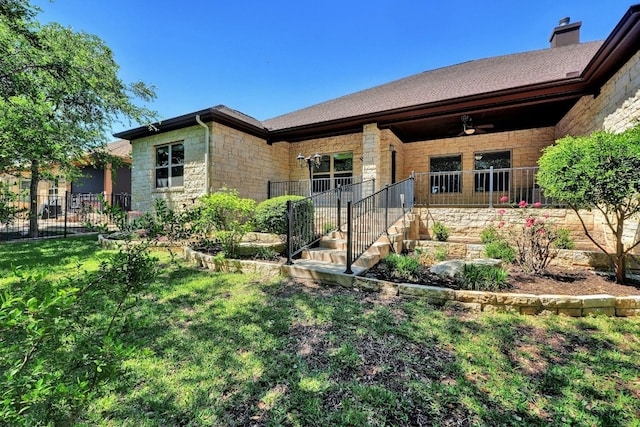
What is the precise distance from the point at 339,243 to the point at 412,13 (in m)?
7.27

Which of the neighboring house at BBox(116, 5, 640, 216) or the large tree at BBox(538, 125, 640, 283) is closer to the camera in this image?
the large tree at BBox(538, 125, 640, 283)

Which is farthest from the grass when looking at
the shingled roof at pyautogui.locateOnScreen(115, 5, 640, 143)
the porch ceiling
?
the porch ceiling

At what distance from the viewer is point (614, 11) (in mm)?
5664

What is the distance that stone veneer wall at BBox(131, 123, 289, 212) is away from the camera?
8047 mm

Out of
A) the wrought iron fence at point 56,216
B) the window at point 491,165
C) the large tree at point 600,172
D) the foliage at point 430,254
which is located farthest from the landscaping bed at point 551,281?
the window at point 491,165

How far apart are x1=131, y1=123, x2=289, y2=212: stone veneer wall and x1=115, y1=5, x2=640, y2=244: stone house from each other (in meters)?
0.03

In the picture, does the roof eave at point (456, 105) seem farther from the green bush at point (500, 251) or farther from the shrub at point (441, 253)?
the shrub at point (441, 253)

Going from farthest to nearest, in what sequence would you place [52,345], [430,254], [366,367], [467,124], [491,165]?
[491,165] < [467,124] < [430,254] < [366,367] < [52,345]

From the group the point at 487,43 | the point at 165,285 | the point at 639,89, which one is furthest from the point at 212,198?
the point at 487,43

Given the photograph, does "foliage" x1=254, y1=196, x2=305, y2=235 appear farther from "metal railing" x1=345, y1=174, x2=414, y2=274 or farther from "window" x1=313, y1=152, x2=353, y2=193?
"window" x1=313, y1=152, x2=353, y2=193

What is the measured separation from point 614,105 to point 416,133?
195 inches

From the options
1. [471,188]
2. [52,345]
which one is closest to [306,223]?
[52,345]

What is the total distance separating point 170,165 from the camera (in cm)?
900

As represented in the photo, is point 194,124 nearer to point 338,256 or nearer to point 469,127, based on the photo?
point 338,256
